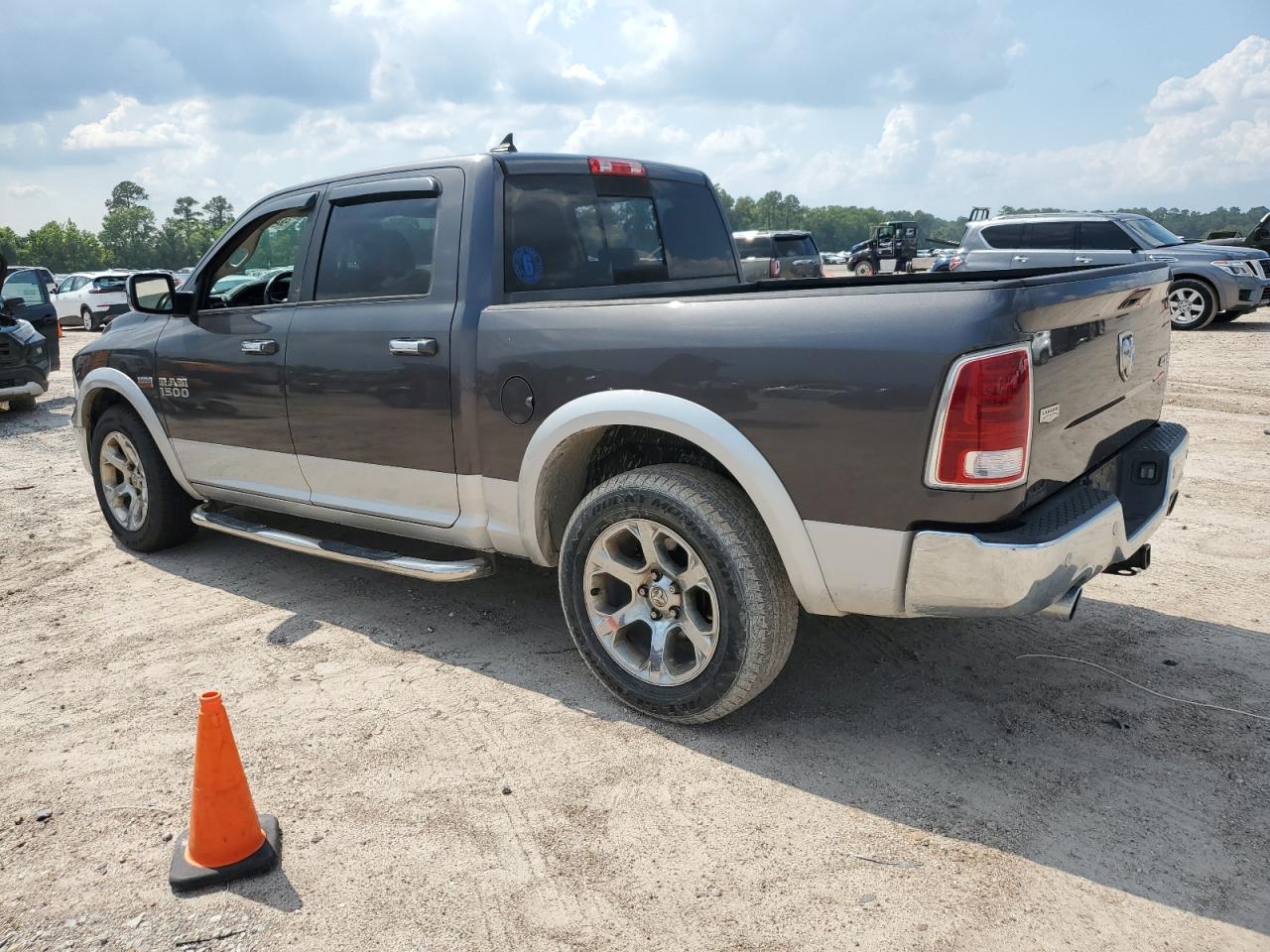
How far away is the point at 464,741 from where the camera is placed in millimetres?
3367

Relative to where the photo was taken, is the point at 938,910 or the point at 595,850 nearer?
the point at 938,910

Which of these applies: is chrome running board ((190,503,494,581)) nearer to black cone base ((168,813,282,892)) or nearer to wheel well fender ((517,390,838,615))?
wheel well fender ((517,390,838,615))

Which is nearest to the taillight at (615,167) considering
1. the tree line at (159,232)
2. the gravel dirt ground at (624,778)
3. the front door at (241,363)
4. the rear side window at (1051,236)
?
the front door at (241,363)

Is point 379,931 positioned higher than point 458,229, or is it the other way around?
point 458,229

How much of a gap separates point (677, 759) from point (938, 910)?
39.3 inches

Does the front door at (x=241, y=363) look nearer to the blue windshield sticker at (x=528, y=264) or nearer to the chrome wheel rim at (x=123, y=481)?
the chrome wheel rim at (x=123, y=481)

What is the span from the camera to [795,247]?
21312mm

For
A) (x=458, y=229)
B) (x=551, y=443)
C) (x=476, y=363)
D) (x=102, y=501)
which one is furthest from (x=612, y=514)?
(x=102, y=501)

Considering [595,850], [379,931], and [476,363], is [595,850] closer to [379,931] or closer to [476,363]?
[379,931]

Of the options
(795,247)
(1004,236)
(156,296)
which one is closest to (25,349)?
(156,296)

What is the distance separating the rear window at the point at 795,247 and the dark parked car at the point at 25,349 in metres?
13.8

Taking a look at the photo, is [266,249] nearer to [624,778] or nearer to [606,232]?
[606,232]

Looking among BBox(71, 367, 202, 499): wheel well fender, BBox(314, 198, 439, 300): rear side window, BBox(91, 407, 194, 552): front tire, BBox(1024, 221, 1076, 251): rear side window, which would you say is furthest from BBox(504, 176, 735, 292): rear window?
BBox(1024, 221, 1076, 251): rear side window

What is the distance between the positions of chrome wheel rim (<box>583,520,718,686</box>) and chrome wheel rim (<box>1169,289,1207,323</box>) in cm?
1322
